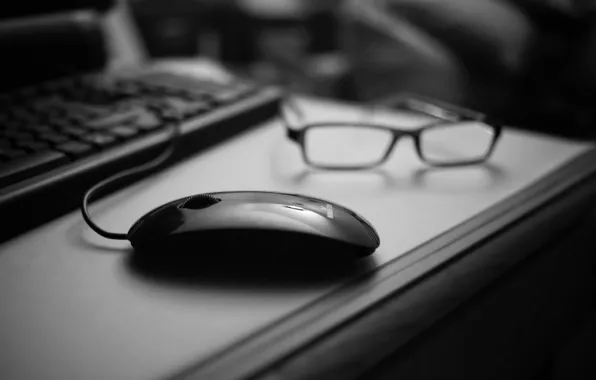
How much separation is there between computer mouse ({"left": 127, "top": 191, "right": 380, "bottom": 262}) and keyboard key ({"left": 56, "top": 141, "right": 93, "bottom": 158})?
0.12 metres

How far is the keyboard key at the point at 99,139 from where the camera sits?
1.34ft

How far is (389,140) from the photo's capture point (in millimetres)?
518

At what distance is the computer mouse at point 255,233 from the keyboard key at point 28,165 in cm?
10

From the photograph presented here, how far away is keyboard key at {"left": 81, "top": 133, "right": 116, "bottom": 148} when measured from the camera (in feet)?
1.34

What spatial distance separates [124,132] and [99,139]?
2 centimetres

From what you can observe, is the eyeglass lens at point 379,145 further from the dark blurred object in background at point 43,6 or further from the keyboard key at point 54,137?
the dark blurred object in background at point 43,6

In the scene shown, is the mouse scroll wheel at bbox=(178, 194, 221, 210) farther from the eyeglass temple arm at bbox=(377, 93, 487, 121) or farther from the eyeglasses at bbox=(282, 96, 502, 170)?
the eyeglass temple arm at bbox=(377, 93, 487, 121)

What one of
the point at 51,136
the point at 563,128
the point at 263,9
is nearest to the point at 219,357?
the point at 51,136

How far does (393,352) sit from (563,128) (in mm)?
847

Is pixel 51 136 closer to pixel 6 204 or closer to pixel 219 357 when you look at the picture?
pixel 6 204

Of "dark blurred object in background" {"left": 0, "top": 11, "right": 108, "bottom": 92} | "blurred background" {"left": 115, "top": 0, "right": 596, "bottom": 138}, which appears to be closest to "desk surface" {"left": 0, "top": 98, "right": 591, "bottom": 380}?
"dark blurred object in background" {"left": 0, "top": 11, "right": 108, "bottom": 92}

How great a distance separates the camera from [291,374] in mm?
217

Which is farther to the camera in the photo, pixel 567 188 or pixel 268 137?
pixel 268 137

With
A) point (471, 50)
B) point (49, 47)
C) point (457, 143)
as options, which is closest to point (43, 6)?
point (49, 47)
